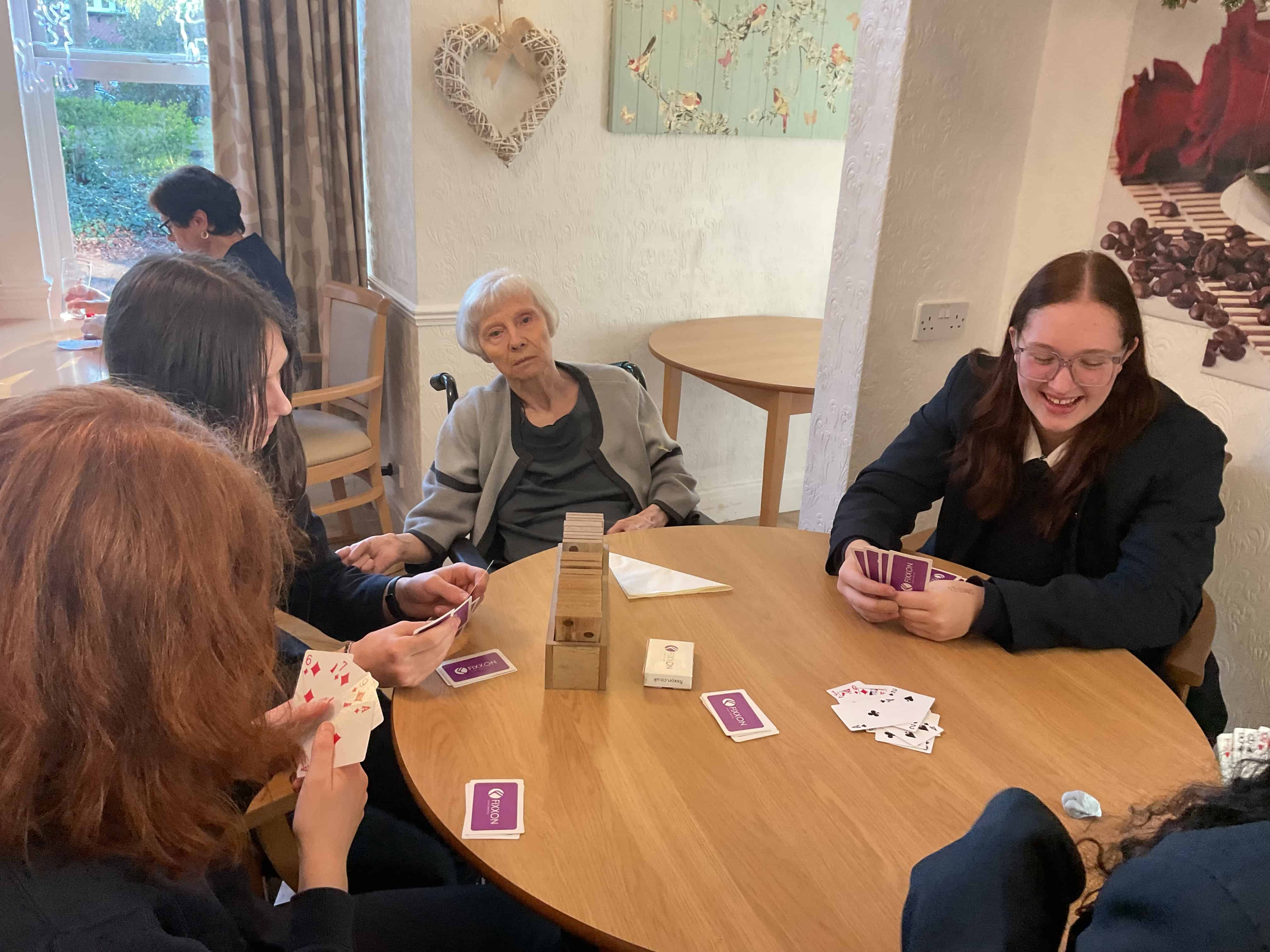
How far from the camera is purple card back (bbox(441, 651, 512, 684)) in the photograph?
131 centimetres

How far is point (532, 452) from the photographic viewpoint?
7.14 ft

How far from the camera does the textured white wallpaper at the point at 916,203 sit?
203cm

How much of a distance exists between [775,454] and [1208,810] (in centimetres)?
243

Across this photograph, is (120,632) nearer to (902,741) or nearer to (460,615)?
(460,615)

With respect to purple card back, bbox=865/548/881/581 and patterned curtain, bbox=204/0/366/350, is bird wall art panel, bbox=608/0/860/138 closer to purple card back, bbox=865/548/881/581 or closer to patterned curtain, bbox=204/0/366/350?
patterned curtain, bbox=204/0/366/350

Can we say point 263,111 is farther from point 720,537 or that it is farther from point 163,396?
point 720,537

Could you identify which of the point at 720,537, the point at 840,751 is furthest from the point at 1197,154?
the point at 840,751

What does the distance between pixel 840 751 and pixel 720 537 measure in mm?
690

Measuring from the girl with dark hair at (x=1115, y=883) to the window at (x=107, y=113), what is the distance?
386 centimetres

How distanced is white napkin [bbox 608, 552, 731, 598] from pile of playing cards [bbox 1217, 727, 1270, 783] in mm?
799

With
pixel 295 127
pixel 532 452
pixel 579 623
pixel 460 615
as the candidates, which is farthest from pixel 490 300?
pixel 295 127

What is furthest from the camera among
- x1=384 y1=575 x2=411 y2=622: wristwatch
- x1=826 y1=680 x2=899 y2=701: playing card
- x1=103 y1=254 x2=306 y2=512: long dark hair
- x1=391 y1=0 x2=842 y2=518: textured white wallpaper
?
x1=391 y1=0 x2=842 y2=518: textured white wallpaper

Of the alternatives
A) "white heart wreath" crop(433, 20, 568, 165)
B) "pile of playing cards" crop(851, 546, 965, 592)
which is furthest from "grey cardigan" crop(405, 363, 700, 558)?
"white heart wreath" crop(433, 20, 568, 165)

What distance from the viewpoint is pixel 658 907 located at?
92 cm
